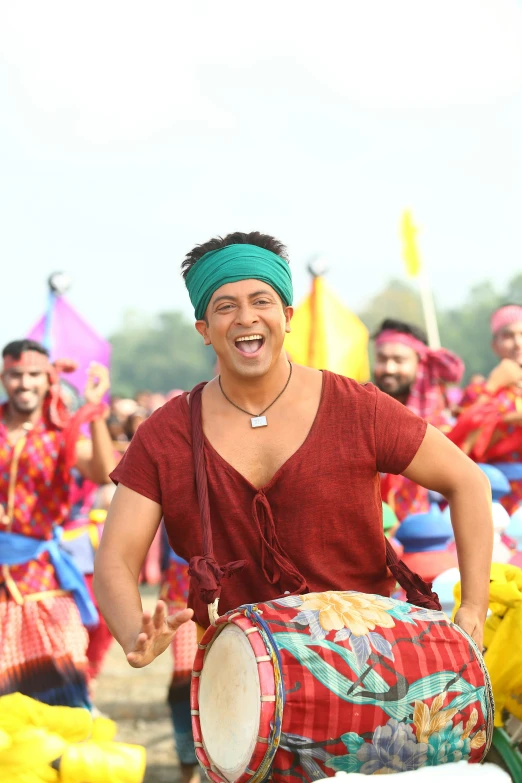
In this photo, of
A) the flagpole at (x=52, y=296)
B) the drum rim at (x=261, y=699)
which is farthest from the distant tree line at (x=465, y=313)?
the drum rim at (x=261, y=699)

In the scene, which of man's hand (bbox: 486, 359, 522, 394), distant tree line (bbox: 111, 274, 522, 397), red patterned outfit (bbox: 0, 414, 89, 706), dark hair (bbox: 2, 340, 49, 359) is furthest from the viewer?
distant tree line (bbox: 111, 274, 522, 397)

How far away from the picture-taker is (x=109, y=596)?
279 centimetres

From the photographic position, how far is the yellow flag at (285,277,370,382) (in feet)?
25.1

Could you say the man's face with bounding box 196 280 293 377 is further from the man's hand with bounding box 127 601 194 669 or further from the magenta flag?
the magenta flag

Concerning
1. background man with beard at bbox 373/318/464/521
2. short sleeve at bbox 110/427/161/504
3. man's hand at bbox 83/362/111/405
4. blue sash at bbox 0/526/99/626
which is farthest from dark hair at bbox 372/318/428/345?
short sleeve at bbox 110/427/161/504

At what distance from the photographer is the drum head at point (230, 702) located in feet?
7.86

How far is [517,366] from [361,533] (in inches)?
149

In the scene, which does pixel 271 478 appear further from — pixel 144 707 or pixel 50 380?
pixel 144 707

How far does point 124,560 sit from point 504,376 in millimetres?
3922

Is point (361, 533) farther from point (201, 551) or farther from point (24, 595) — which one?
point (24, 595)

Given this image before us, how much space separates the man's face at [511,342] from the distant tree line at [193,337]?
61809 mm

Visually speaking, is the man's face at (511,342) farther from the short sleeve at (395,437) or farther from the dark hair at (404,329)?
the short sleeve at (395,437)

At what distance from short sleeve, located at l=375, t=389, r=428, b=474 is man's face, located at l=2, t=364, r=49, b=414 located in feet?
11.0

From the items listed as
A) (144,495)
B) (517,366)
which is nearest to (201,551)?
(144,495)
